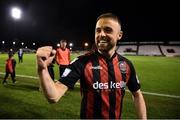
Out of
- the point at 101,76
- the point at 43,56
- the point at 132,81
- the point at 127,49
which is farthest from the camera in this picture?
the point at 127,49

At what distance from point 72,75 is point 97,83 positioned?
28cm

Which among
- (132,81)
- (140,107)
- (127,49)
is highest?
(132,81)

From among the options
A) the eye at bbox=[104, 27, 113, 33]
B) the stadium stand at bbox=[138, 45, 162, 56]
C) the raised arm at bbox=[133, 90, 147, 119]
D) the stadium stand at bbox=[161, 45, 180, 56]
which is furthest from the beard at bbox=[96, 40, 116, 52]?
the stadium stand at bbox=[138, 45, 162, 56]

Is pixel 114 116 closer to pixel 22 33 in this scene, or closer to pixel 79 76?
pixel 79 76

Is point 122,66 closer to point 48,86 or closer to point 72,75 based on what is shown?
point 72,75

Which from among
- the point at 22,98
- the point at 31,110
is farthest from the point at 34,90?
the point at 31,110

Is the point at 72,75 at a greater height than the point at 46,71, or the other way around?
the point at 46,71

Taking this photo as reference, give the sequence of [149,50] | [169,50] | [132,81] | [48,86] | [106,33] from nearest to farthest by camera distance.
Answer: [48,86]
[106,33]
[132,81]
[169,50]
[149,50]

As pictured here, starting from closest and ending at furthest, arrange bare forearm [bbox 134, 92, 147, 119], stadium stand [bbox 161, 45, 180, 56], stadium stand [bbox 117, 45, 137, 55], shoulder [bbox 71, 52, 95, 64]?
shoulder [bbox 71, 52, 95, 64]
bare forearm [bbox 134, 92, 147, 119]
stadium stand [bbox 161, 45, 180, 56]
stadium stand [bbox 117, 45, 137, 55]

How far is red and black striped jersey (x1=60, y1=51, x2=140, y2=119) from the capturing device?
2699mm

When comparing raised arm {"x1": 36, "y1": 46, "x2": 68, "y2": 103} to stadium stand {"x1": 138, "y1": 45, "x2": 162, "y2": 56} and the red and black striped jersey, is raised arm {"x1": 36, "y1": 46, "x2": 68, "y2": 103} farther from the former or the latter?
stadium stand {"x1": 138, "y1": 45, "x2": 162, "y2": 56}

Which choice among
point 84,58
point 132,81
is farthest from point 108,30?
point 132,81

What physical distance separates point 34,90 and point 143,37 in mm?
68865

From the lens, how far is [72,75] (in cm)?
267
